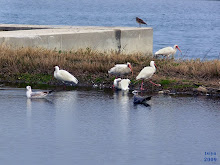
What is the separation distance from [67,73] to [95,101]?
1.87 m

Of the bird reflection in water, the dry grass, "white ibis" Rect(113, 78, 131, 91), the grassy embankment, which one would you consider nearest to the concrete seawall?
the dry grass

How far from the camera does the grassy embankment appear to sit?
49.0 feet

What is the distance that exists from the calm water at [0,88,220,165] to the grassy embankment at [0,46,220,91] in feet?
4.54

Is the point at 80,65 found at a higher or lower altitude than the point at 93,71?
higher

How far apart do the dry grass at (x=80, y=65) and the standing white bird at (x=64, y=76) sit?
1.05 meters

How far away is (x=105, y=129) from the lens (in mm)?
10227

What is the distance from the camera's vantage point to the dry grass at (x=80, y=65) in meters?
15.5

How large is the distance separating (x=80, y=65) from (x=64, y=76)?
1535 millimetres

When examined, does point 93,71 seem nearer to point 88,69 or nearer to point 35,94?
point 88,69

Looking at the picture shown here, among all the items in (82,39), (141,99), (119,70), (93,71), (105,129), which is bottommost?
(105,129)

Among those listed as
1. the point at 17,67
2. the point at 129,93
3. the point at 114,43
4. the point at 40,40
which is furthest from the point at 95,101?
the point at 114,43

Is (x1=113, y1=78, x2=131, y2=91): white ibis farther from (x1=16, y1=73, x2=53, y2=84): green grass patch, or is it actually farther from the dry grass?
(x1=16, y1=73, x2=53, y2=84): green grass patch

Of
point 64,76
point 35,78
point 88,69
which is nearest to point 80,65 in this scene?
point 88,69

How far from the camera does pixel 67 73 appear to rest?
47.4 feet
